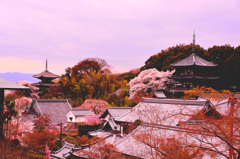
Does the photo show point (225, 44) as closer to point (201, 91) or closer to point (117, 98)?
point (117, 98)

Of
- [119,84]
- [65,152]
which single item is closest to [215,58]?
[119,84]

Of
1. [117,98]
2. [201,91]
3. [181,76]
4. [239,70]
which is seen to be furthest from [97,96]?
[201,91]

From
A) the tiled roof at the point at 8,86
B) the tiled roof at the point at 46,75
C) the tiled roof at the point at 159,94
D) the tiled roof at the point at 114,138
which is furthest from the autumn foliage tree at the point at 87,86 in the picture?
the tiled roof at the point at 8,86

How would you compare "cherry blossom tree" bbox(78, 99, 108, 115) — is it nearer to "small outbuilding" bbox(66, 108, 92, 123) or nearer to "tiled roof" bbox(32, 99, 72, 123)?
"small outbuilding" bbox(66, 108, 92, 123)

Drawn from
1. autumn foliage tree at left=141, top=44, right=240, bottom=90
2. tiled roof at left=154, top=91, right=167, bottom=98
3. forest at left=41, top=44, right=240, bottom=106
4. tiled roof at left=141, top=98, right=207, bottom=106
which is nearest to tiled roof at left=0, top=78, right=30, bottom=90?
tiled roof at left=141, top=98, right=207, bottom=106

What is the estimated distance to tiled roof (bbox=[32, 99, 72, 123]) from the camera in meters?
28.0

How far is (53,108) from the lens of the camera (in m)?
29.1

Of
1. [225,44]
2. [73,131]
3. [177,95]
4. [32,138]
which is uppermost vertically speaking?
[225,44]

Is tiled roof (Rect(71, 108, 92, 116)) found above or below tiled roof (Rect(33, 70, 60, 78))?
below

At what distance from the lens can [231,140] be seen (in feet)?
18.5

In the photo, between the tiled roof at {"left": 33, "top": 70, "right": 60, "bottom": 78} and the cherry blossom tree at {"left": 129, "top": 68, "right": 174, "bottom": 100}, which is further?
the tiled roof at {"left": 33, "top": 70, "right": 60, "bottom": 78}

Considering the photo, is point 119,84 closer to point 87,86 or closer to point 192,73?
point 87,86

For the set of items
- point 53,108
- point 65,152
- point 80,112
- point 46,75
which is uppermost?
point 46,75

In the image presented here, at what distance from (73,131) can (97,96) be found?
12.2 metres
